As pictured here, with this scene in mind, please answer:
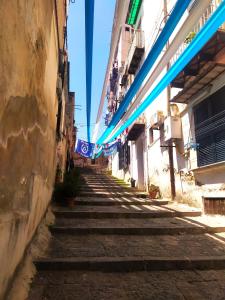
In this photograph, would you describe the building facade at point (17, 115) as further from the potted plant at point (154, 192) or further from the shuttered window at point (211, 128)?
the potted plant at point (154, 192)

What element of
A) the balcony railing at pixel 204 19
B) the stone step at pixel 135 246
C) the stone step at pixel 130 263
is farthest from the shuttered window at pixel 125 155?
the stone step at pixel 130 263

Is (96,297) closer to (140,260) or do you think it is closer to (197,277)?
(140,260)

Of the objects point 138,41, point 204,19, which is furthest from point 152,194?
point 138,41

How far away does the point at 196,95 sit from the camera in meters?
5.89

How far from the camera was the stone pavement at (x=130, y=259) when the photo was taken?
2.46m

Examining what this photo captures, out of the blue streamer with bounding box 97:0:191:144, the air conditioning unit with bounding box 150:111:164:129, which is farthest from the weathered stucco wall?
the air conditioning unit with bounding box 150:111:164:129

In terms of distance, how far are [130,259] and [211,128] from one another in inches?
136

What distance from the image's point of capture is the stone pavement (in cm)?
246

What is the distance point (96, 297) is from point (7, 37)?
222cm

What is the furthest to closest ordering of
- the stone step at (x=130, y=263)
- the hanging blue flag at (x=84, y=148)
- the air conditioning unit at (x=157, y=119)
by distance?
the hanging blue flag at (x=84, y=148) < the air conditioning unit at (x=157, y=119) < the stone step at (x=130, y=263)

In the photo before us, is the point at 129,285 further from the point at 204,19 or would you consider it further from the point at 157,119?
the point at 157,119

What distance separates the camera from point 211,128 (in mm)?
5355

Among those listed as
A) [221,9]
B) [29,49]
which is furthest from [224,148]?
[29,49]

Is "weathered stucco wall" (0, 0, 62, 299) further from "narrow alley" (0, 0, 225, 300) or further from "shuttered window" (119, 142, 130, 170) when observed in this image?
"shuttered window" (119, 142, 130, 170)
